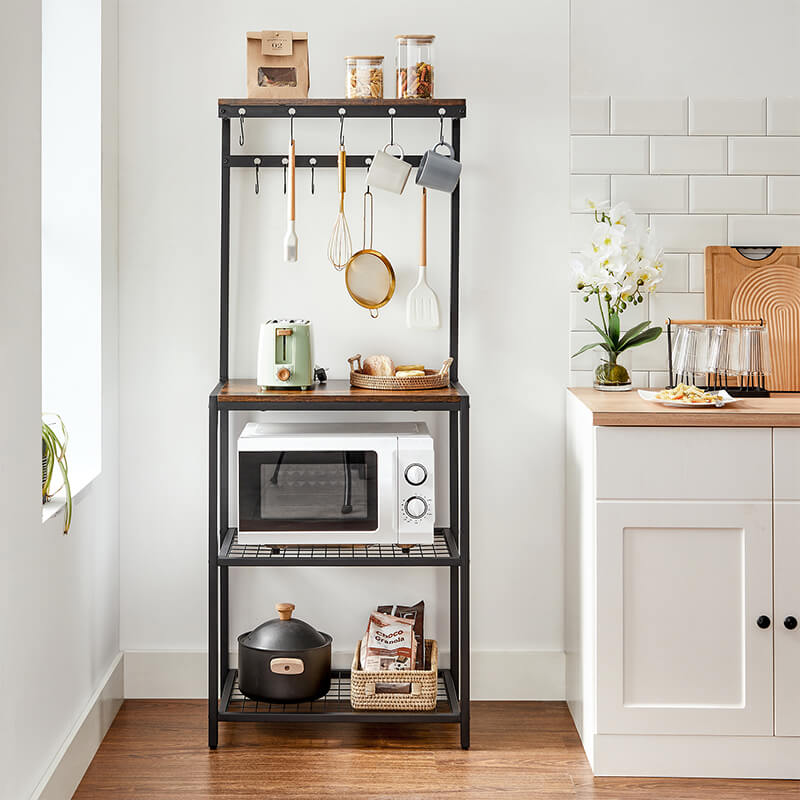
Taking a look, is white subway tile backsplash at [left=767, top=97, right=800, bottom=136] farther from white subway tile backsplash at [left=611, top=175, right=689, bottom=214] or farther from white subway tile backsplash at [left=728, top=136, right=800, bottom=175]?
white subway tile backsplash at [left=611, top=175, right=689, bottom=214]

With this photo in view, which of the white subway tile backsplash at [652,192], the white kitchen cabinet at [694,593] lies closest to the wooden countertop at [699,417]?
the white kitchen cabinet at [694,593]

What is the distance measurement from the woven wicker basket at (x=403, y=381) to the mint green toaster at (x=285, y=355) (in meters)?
0.15

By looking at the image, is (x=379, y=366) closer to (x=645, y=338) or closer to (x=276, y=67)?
(x=645, y=338)

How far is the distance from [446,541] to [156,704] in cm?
100

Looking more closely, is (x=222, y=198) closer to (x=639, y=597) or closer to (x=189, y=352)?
(x=189, y=352)

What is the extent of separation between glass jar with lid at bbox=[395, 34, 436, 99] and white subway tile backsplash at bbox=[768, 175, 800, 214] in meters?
1.04

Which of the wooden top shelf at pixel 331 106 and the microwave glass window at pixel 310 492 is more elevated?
the wooden top shelf at pixel 331 106

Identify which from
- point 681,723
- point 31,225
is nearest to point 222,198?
point 31,225

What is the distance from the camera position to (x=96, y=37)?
2.54m

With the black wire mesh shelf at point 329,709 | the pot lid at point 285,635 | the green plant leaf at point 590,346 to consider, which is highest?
the green plant leaf at point 590,346

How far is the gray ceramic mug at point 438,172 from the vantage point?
2.50 meters

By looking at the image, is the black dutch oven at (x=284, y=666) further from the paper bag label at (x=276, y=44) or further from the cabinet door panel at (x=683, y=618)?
the paper bag label at (x=276, y=44)

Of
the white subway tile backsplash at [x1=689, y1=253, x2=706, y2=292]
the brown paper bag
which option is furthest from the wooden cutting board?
the brown paper bag

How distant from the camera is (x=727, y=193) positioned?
273 centimetres
